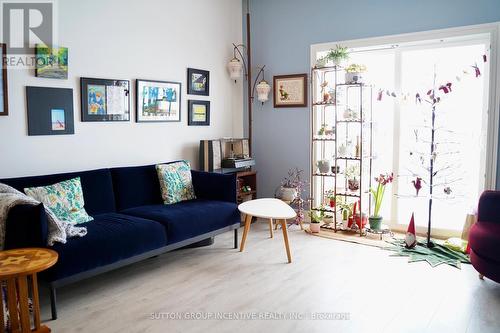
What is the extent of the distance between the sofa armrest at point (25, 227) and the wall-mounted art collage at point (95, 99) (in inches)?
38.3

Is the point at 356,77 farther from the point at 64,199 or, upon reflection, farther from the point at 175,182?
the point at 64,199

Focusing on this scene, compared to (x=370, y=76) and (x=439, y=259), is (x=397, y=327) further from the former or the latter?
(x=370, y=76)

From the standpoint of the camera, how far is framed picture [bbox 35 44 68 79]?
323 cm

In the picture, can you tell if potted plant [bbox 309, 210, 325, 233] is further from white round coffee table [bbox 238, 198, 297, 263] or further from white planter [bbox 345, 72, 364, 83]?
white planter [bbox 345, 72, 364, 83]

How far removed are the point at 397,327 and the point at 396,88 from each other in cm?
269

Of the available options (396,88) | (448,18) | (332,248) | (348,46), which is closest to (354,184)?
(332,248)

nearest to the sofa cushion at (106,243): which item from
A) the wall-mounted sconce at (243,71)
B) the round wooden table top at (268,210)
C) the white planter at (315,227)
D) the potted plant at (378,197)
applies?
the round wooden table top at (268,210)

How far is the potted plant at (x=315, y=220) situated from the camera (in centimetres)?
441

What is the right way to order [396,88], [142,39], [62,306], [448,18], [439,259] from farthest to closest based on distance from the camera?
[396,88]
[142,39]
[448,18]
[439,259]
[62,306]

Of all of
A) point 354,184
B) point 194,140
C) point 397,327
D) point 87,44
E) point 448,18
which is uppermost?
point 448,18

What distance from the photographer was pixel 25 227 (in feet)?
8.16

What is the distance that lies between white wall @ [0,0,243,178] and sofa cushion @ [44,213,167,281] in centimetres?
70

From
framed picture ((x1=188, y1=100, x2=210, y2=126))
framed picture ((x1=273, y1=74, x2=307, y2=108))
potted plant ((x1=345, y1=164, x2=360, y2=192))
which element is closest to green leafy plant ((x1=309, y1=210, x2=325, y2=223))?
potted plant ((x1=345, y1=164, x2=360, y2=192))

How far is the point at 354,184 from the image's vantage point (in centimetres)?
438
